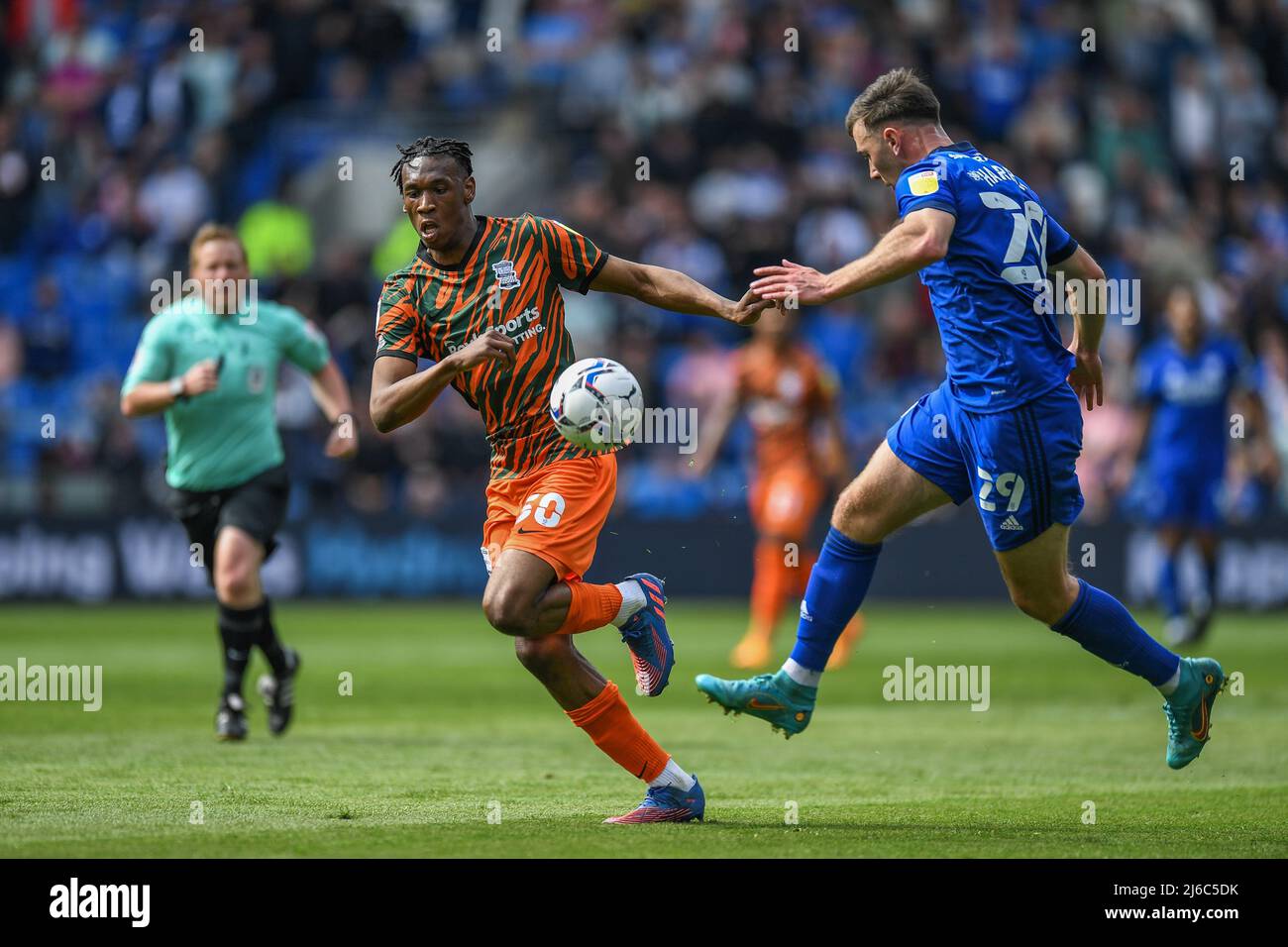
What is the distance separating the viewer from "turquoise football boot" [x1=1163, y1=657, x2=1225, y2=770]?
7.62m

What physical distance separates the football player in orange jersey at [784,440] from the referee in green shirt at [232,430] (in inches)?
193

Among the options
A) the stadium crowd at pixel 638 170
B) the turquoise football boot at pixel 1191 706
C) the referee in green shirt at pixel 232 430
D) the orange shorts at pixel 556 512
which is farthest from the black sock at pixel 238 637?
the stadium crowd at pixel 638 170

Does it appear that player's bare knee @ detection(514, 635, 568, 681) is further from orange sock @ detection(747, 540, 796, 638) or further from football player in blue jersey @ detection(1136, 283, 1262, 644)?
football player in blue jersey @ detection(1136, 283, 1262, 644)

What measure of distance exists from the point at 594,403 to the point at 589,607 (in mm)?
793

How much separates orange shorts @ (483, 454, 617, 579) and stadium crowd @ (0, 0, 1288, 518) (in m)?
13.0

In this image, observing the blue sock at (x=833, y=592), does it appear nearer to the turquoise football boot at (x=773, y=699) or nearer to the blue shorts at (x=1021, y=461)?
the turquoise football boot at (x=773, y=699)

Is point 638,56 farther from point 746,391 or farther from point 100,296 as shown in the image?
point 746,391

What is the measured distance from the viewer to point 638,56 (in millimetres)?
24219

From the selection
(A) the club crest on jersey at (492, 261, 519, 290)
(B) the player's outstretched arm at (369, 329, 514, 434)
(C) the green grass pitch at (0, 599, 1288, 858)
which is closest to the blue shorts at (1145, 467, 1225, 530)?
(C) the green grass pitch at (0, 599, 1288, 858)

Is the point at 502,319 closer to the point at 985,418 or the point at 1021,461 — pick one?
the point at 985,418

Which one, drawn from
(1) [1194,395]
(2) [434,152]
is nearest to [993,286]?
(2) [434,152]

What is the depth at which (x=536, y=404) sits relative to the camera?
23.7ft

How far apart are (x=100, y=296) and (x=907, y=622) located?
1049 cm
